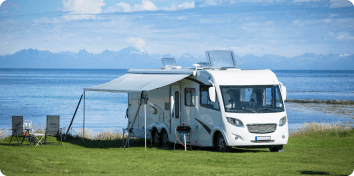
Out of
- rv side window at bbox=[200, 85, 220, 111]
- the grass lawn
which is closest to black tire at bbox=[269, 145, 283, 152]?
the grass lawn

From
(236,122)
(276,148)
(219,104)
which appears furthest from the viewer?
(276,148)

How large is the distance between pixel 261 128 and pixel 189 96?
2.37 m

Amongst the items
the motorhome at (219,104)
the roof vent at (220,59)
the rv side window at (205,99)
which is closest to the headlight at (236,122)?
the motorhome at (219,104)

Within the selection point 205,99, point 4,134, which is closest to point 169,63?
point 205,99

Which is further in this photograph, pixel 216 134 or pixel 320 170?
pixel 216 134

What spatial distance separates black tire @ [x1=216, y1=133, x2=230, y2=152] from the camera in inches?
465

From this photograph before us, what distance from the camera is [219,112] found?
464 inches

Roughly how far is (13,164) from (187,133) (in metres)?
5.13

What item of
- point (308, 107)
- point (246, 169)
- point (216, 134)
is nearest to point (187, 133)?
point (216, 134)

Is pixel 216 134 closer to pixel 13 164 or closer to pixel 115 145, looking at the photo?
pixel 115 145

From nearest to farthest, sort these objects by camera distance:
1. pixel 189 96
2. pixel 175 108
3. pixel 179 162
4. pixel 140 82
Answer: pixel 179 162, pixel 189 96, pixel 175 108, pixel 140 82

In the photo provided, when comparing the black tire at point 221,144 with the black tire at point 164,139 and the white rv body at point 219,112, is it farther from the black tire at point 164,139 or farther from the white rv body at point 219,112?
the black tire at point 164,139

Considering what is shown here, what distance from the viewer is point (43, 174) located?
28.2 ft

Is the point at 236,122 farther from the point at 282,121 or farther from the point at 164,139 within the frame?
the point at 164,139
